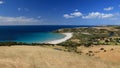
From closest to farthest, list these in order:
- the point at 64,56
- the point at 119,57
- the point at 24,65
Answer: the point at 24,65 → the point at 64,56 → the point at 119,57

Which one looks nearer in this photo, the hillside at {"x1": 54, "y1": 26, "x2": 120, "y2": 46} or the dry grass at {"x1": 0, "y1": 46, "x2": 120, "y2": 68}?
the dry grass at {"x1": 0, "y1": 46, "x2": 120, "y2": 68}

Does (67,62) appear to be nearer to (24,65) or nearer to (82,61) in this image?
(82,61)

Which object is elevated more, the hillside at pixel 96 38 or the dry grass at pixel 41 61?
the dry grass at pixel 41 61

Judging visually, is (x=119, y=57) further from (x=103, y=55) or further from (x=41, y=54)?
(x=41, y=54)

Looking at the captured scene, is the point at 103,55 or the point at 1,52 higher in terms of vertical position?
the point at 1,52

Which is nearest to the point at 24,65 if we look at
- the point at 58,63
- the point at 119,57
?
the point at 58,63

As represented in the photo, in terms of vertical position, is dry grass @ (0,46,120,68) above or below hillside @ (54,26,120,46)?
above

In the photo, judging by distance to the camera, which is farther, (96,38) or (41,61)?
(96,38)

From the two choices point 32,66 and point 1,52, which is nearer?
point 32,66

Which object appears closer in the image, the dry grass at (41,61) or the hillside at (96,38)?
the dry grass at (41,61)

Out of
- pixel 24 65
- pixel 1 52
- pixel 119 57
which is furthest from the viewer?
pixel 119 57

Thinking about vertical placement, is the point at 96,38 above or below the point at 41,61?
below
